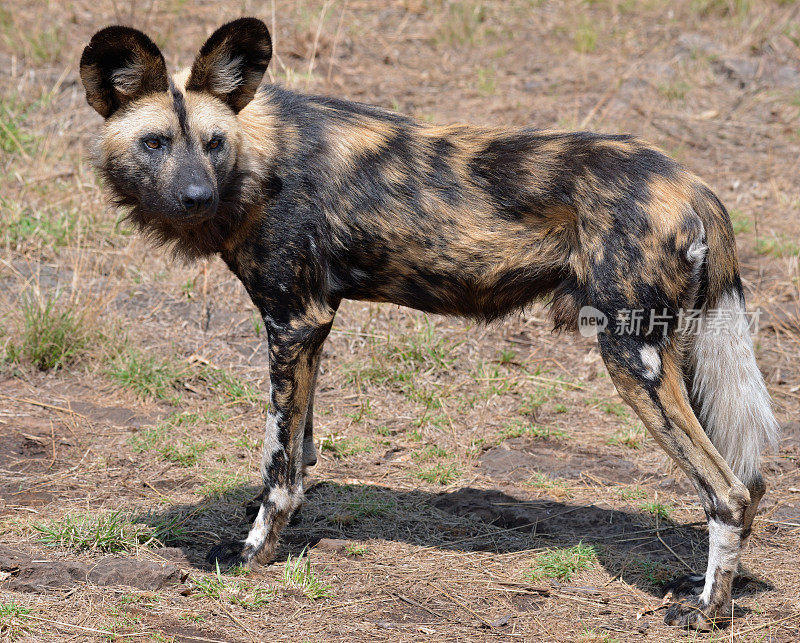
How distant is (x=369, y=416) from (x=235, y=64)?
7.20 feet

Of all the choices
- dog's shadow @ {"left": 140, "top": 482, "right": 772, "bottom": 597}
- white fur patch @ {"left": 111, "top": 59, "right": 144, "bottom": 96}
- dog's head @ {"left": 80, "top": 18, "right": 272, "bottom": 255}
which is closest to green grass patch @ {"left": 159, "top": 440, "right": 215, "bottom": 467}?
dog's shadow @ {"left": 140, "top": 482, "right": 772, "bottom": 597}

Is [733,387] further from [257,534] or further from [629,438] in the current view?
[257,534]

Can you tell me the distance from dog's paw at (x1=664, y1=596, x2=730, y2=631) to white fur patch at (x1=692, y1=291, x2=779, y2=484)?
0.51 m

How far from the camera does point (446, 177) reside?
349 cm

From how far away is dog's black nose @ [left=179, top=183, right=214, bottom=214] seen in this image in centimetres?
318

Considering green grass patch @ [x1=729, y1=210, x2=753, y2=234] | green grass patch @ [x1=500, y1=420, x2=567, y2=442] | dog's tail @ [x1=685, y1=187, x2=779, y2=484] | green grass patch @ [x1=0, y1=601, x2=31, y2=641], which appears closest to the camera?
green grass patch @ [x1=0, y1=601, x2=31, y2=641]

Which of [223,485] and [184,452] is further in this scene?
[184,452]

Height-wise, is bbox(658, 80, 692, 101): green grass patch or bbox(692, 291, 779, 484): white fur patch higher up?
bbox(658, 80, 692, 101): green grass patch

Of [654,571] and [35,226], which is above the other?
[35,226]

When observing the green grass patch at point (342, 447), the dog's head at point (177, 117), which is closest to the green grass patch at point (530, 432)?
the green grass patch at point (342, 447)

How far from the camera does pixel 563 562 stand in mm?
3559

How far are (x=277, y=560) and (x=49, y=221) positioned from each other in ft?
10.6

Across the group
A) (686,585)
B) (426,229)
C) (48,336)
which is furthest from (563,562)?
(48,336)

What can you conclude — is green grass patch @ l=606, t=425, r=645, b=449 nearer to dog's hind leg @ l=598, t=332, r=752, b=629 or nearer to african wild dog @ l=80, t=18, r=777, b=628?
african wild dog @ l=80, t=18, r=777, b=628
